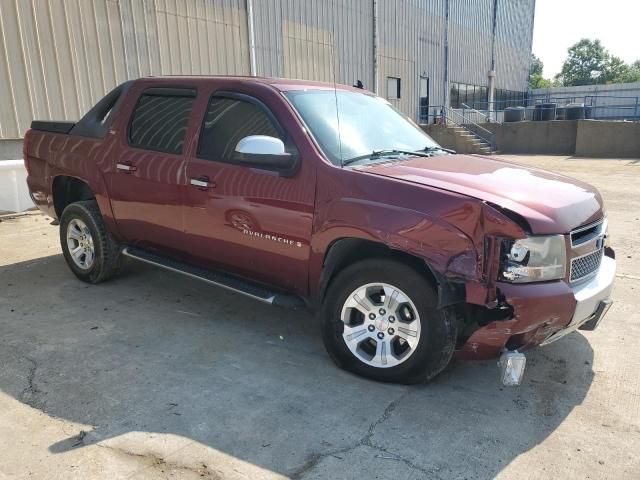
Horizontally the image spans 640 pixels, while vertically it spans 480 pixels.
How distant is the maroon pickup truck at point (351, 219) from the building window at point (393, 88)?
1773 cm

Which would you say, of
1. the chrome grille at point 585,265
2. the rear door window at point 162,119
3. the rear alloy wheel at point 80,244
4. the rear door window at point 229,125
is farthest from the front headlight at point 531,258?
the rear alloy wheel at point 80,244

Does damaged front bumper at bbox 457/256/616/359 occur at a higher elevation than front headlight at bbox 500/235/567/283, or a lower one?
lower

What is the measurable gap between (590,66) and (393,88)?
9420 centimetres

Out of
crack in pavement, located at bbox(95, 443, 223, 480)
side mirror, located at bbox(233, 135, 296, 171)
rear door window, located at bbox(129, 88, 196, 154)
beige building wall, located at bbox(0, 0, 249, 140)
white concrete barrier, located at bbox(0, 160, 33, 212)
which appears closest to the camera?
crack in pavement, located at bbox(95, 443, 223, 480)

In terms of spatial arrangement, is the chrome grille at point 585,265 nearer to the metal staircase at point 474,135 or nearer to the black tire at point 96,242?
the black tire at point 96,242

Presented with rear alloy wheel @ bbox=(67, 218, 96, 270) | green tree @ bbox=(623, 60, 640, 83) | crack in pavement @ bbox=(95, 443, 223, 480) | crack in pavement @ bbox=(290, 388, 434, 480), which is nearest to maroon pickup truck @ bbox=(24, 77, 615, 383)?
rear alloy wheel @ bbox=(67, 218, 96, 270)

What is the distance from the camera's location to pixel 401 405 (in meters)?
3.10

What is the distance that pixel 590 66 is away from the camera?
324ft

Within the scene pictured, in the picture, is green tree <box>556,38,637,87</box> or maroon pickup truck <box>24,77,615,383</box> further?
green tree <box>556,38,637,87</box>

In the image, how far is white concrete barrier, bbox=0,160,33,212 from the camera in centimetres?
828

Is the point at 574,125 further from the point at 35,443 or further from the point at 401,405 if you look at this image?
the point at 35,443

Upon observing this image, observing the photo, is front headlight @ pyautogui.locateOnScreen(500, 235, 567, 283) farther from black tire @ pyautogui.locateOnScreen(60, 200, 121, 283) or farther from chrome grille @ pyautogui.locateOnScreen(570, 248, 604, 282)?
black tire @ pyautogui.locateOnScreen(60, 200, 121, 283)

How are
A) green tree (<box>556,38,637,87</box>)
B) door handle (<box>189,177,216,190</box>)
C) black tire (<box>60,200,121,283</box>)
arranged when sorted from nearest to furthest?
door handle (<box>189,177,216,190</box>) < black tire (<box>60,200,121,283</box>) < green tree (<box>556,38,637,87</box>)

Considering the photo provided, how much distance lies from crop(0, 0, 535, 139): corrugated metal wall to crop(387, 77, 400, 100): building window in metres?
0.28
